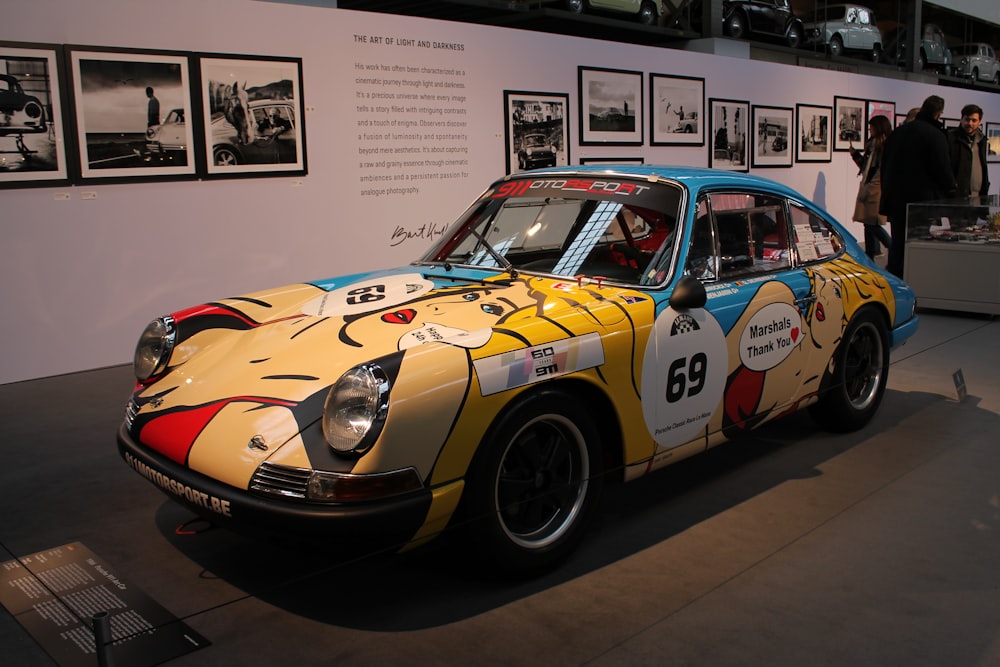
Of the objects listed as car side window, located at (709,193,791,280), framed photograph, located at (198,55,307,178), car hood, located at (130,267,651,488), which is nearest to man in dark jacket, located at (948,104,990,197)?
car side window, located at (709,193,791,280)

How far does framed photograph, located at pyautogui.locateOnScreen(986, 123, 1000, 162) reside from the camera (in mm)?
17875

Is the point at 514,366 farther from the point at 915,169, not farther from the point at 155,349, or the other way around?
the point at 915,169

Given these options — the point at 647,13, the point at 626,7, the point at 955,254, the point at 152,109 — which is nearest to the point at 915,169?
the point at 955,254

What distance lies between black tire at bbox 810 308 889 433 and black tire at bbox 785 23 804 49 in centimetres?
1105

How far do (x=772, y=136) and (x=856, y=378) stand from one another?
27.1 ft

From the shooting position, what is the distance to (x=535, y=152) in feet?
28.7

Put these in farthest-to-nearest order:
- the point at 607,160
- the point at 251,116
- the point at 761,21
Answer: the point at 761,21
the point at 607,160
the point at 251,116

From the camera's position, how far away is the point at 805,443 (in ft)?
14.1

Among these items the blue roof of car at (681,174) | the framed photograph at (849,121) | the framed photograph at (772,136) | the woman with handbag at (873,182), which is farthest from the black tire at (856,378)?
the framed photograph at (849,121)

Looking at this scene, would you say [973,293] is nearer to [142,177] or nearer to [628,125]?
[628,125]

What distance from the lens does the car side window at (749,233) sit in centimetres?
364

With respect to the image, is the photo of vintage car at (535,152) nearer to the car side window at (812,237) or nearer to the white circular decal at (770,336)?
the car side window at (812,237)

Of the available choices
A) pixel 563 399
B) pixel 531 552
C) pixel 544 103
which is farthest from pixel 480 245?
pixel 544 103

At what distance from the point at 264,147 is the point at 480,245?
363cm
